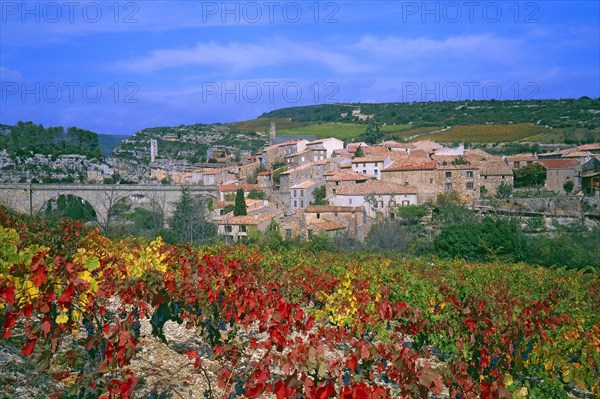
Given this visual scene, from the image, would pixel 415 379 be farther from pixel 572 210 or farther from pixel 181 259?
pixel 572 210

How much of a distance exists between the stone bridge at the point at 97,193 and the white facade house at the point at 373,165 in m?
12.7

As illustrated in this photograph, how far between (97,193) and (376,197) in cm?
2312

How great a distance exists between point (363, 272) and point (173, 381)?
6.60 metres

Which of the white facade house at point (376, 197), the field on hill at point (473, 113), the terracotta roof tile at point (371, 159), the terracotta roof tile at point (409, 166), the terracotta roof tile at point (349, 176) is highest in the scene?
the field on hill at point (473, 113)

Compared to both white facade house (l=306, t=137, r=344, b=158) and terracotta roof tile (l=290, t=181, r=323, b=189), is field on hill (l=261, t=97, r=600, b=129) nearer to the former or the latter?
white facade house (l=306, t=137, r=344, b=158)

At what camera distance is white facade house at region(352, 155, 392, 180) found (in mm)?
48281

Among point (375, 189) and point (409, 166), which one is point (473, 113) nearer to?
point (409, 166)

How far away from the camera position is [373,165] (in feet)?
159

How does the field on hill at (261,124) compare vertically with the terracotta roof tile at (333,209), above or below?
above

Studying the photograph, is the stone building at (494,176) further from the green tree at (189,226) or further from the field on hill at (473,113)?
the field on hill at (473,113)

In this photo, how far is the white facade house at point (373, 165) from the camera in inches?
1901

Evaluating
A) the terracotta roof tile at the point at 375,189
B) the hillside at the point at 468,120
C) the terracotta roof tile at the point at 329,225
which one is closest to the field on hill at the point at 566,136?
the hillside at the point at 468,120

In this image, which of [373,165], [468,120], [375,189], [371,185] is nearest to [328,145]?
[373,165]

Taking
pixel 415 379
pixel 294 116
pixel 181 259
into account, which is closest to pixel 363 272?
pixel 181 259
